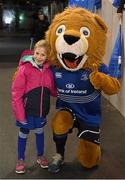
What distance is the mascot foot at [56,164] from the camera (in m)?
4.74

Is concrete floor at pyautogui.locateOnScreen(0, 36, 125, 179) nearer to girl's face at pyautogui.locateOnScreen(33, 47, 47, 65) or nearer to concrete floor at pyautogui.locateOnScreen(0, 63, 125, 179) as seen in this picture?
concrete floor at pyautogui.locateOnScreen(0, 63, 125, 179)

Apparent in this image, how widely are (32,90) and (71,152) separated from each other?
1121 mm

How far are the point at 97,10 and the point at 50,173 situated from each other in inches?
212

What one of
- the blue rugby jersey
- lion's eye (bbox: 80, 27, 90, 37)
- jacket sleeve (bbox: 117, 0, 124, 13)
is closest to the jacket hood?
the blue rugby jersey

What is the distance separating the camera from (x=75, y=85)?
15.2ft

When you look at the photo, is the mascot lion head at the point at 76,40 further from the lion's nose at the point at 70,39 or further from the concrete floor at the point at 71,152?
the concrete floor at the point at 71,152

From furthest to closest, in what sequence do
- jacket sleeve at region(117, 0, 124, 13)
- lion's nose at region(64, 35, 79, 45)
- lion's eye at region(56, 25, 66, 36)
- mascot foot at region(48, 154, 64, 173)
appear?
jacket sleeve at region(117, 0, 124, 13) → mascot foot at region(48, 154, 64, 173) → lion's eye at region(56, 25, 66, 36) → lion's nose at region(64, 35, 79, 45)

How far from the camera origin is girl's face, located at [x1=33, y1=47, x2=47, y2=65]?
15.3ft

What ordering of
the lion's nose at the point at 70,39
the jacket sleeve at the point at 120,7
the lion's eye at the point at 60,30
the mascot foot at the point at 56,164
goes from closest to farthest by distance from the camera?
the lion's nose at the point at 70,39, the lion's eye at the point at 60,30, the mascot foot at the point at 56,164, the jacket sleeve at the point at 120,7

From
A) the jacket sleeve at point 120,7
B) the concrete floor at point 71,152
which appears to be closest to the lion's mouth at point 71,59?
the concrete floor at point 71,152

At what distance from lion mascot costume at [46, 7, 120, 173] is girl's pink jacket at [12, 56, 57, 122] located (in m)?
0.17

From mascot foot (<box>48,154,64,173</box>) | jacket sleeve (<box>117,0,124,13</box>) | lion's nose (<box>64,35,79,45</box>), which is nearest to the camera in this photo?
lion's nose (<box>64,35,79,45</box>)

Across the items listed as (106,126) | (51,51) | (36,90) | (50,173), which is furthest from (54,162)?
(106,126)

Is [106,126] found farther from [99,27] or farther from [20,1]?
[20,1]
